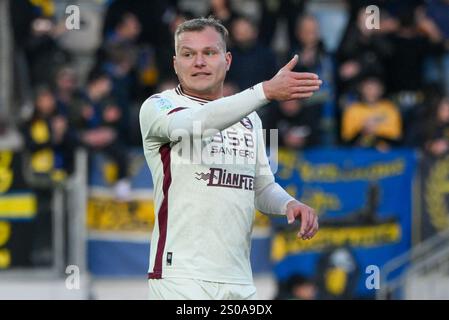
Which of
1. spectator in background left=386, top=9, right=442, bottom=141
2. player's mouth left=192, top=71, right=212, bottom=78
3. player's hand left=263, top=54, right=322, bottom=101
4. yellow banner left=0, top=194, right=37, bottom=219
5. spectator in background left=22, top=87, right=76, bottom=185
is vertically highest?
spectator in background left=386, top=9, right=442, bottom=141

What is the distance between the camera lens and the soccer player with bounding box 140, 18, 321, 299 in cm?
666

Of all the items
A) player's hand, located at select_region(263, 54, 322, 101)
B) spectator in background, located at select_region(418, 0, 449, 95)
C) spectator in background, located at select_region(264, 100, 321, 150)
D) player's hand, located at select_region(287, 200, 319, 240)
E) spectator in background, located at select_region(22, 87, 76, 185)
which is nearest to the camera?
player's hand, located at select_region(263, 54, 322, 101)

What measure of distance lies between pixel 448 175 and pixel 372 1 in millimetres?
2930

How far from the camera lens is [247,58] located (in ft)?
46.4

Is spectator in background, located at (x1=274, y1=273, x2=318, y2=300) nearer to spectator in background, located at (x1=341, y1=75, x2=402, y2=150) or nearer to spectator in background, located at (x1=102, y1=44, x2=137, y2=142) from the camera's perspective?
spectator in background, located at (x1=341, y1=75, x2=402, y2=150)

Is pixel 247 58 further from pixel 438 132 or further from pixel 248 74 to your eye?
pixel 438 132

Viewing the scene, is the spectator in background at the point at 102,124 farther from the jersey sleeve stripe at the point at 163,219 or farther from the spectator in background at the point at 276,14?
the jersey sleeve stripe at the point at 163,219

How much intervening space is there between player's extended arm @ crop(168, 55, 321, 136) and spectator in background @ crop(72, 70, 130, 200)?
264 inches

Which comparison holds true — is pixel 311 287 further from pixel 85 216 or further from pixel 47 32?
pixel 47 32

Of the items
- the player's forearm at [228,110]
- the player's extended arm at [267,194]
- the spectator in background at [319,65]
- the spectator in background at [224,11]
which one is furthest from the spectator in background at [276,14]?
the player's forearm at [228,110]

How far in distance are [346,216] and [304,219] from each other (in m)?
7.05

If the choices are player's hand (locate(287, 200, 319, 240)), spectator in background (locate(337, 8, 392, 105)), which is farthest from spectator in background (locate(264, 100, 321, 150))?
player's hand (locate(287, 200, 319, 240))

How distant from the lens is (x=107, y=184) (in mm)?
13086

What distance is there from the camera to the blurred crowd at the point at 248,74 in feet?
43.9
